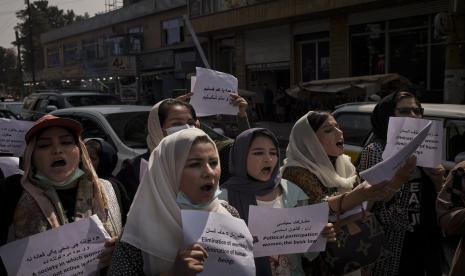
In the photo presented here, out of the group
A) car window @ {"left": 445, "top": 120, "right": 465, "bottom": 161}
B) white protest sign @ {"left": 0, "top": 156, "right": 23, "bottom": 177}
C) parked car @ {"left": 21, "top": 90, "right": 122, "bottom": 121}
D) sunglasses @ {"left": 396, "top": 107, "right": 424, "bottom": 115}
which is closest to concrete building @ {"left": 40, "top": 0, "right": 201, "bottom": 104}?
parked car @ {"left": 21, "top": 90, "right": 122, "bottom": 121}

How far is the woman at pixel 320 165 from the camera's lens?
272cm

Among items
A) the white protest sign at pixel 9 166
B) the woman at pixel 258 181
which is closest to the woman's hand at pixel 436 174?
the woman at pixel 258 181

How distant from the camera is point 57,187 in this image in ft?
7.23

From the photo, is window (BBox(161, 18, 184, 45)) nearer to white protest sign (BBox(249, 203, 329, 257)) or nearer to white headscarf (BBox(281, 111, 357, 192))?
white headscarf (BBox(281, 111, 357, 192))

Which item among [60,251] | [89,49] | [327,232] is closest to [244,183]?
[327,232]

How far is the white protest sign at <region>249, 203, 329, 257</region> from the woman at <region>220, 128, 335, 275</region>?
0.22 metres

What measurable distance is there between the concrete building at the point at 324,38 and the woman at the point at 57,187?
1225 cm

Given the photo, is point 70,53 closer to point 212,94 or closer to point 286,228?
point 212,94

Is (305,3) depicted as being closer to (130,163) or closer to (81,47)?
(130,163)

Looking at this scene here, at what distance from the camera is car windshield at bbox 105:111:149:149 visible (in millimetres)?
6370

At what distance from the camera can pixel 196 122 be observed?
141 inches

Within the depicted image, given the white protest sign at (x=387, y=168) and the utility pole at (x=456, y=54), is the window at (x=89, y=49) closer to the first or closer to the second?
the utility pole at (x=456, y=54)

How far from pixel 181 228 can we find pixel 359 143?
4.71 metres

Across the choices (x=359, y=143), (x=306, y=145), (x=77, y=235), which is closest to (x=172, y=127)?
(x=306, y=145)
